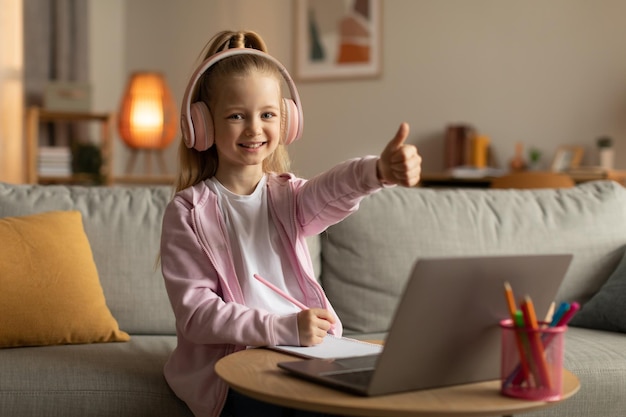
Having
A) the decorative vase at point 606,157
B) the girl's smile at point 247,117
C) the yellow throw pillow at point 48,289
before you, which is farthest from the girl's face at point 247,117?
the decorative vase at point 606,157

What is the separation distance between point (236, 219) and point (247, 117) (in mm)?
196

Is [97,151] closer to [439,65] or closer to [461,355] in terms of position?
[439,65]

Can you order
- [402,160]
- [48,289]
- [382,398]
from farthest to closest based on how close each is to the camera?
[48,289], [402,160], [382,398]

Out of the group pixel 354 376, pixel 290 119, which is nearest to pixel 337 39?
pixel 290 119

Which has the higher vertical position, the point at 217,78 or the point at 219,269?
the point at 217,78

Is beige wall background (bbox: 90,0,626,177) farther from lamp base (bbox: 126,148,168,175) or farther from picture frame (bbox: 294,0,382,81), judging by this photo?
lamp base (bbox: 126,148,168,175)

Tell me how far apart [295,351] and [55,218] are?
1069mm

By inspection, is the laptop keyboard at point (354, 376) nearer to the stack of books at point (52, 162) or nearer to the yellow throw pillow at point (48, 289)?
the yellow throw pillow at point (48, 289)

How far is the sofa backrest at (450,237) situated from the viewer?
2395mm

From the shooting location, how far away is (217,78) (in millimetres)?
1648

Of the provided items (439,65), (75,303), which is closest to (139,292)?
(75,303)

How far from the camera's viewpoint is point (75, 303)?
2115mm

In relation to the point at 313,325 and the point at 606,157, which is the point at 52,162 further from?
the point at 313,325

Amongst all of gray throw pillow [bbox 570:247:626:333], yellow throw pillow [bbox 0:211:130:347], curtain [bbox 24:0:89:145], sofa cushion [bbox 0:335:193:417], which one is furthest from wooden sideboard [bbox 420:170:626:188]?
sofa cushion [bbox 0:335:193:417]
